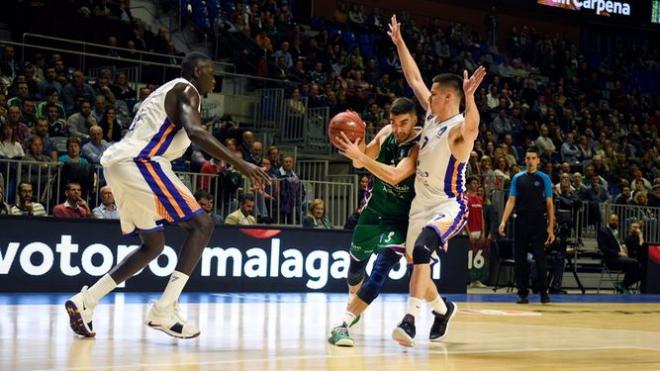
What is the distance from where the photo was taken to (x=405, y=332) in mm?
6652

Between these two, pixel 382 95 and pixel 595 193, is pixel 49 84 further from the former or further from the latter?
pixel 595 193

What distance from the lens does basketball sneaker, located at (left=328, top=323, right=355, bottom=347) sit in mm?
6734

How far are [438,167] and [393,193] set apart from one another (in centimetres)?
56

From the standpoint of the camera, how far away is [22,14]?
18.8 m

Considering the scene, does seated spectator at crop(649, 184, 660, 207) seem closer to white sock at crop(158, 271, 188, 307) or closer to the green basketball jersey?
the green basketball jersey

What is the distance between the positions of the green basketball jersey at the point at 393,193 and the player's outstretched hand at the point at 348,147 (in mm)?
696

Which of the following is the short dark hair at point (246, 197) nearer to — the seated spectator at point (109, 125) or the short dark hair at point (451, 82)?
the seated spectator at point (109, 125)

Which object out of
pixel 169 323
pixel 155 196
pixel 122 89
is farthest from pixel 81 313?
pixel 122 89

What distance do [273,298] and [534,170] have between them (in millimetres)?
4040

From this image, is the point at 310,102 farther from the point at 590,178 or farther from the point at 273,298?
the point at 273,298

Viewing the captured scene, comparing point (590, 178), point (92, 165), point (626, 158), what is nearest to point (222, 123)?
point (92, 165)

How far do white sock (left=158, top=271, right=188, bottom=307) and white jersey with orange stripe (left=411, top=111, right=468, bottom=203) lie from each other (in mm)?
1741

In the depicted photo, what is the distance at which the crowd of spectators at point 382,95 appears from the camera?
49.2ft

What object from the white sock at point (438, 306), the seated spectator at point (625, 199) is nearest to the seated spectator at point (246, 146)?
the seated spectator at point (625, 199)
